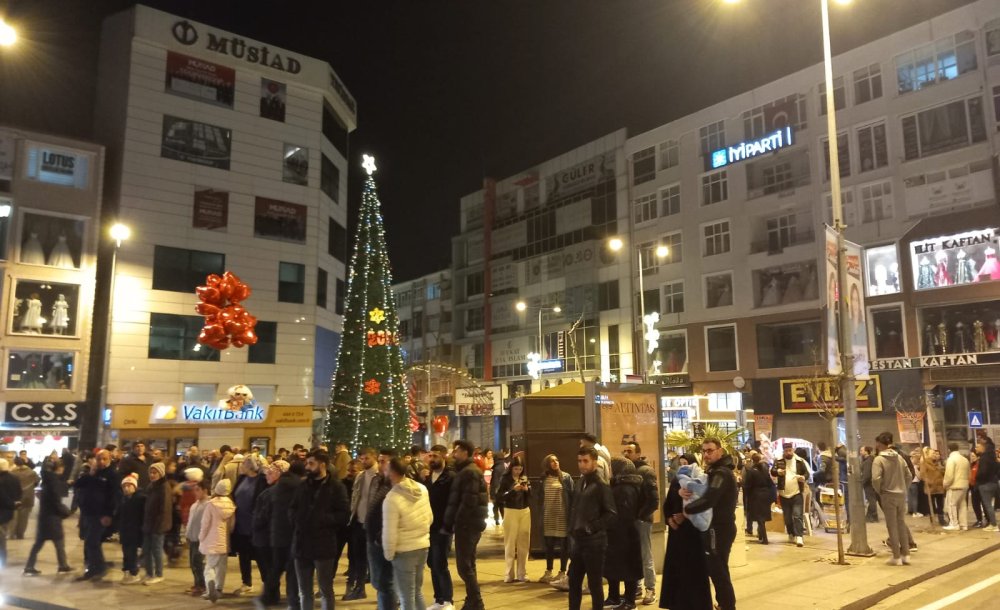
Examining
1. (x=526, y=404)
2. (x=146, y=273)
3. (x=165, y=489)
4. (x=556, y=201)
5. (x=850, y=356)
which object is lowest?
(x=165, y=489)

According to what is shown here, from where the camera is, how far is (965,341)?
30156 mm

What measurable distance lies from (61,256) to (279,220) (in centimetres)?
980

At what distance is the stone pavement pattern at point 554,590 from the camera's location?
942 cm

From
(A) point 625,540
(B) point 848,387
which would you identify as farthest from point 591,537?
(B) point 848,387

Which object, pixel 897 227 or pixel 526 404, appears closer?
pixel 526 404

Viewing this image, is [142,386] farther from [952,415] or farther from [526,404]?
[952,415]

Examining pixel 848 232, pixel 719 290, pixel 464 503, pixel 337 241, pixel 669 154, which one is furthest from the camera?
pixel 669 154

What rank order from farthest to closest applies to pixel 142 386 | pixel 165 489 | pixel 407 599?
1. pixel 142 386
2. pixel 165 489
3. pixel 407 599

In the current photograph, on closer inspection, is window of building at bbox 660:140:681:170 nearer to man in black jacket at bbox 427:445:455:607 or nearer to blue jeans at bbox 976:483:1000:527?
blue jeans at bbox 976:483:1000:527

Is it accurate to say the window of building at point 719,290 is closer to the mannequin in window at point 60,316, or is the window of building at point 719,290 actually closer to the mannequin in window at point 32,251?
the mannequin in window at point 60,316

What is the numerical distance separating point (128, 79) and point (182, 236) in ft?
24.4

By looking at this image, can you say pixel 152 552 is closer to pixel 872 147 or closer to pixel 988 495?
pixel 988 495

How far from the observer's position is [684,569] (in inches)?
277

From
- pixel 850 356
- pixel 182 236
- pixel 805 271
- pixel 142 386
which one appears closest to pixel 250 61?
pixel 182 236
